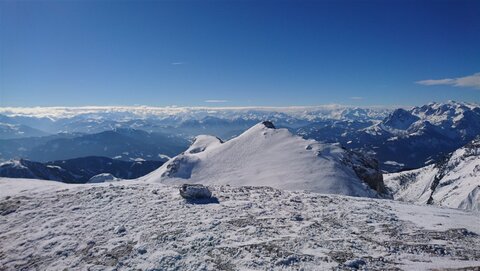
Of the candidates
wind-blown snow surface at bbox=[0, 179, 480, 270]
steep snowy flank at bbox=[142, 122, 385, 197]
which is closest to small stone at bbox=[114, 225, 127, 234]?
wind-blown snow surface at bbox=[0, 179, 480, 270]

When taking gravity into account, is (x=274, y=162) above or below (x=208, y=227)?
below

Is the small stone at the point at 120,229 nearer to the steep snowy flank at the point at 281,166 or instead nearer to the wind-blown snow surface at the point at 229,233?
the wind-blown snow surface at the point at 229,233

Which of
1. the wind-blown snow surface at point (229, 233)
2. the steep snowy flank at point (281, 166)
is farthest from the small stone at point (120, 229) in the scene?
the steep snowy flank at point (281, 166)

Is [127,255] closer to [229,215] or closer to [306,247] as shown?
[229,215]

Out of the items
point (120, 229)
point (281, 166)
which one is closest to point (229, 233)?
point (120, 229)

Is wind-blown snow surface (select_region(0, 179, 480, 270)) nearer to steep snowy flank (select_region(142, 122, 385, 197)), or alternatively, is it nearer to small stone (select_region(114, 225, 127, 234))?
small stone (select_region(114, 225, 127, 234))

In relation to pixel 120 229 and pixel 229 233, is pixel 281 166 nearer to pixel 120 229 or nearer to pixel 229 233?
pixel 229 233

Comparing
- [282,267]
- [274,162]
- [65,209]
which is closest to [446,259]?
[282,267]
